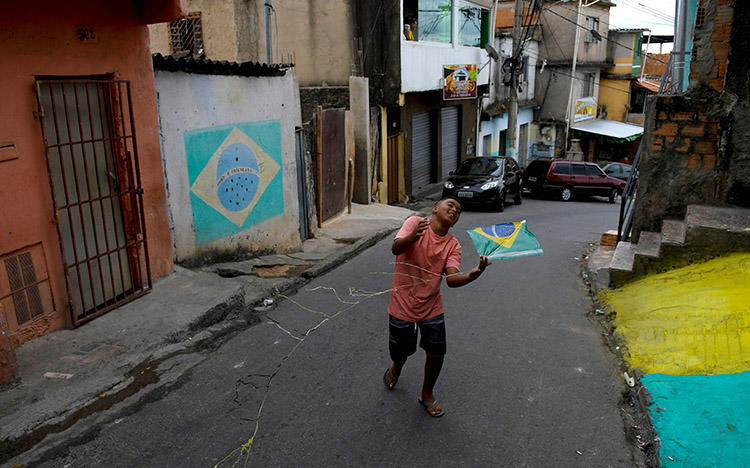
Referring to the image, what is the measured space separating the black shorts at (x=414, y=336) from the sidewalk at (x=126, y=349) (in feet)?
7.10

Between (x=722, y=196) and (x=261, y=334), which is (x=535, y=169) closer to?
(x=722, y=196)

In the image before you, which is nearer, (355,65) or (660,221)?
(660,221)

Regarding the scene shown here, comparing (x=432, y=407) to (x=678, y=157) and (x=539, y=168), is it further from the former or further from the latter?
(x=539, y=168)

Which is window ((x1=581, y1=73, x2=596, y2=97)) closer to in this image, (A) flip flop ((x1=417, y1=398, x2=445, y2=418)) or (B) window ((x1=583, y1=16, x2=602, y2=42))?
(B) window ((x1=583, y1=16, x2=602, y2=42))

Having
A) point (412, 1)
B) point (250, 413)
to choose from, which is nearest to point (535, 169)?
point (412, 1)

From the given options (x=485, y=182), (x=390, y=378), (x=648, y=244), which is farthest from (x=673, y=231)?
(x=485, y=182)

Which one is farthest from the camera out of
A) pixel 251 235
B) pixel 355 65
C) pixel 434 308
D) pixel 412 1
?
pixel 412 1

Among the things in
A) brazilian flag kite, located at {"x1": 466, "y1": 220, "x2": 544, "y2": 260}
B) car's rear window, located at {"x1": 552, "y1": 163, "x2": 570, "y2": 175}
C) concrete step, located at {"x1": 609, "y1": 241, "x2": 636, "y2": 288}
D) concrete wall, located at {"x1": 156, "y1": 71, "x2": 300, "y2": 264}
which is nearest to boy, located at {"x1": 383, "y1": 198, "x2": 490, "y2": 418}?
brazilian flag kite, located at {"x1": 466, "y1": 220, "x2": 544, "y2": 260}

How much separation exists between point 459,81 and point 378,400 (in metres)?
16.9

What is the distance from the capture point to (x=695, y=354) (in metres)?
5.07

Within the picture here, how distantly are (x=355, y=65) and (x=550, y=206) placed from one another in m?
8.97

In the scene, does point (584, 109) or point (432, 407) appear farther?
point (584, 109)

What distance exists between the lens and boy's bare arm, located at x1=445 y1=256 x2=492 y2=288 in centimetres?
418

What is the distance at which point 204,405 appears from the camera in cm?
483
